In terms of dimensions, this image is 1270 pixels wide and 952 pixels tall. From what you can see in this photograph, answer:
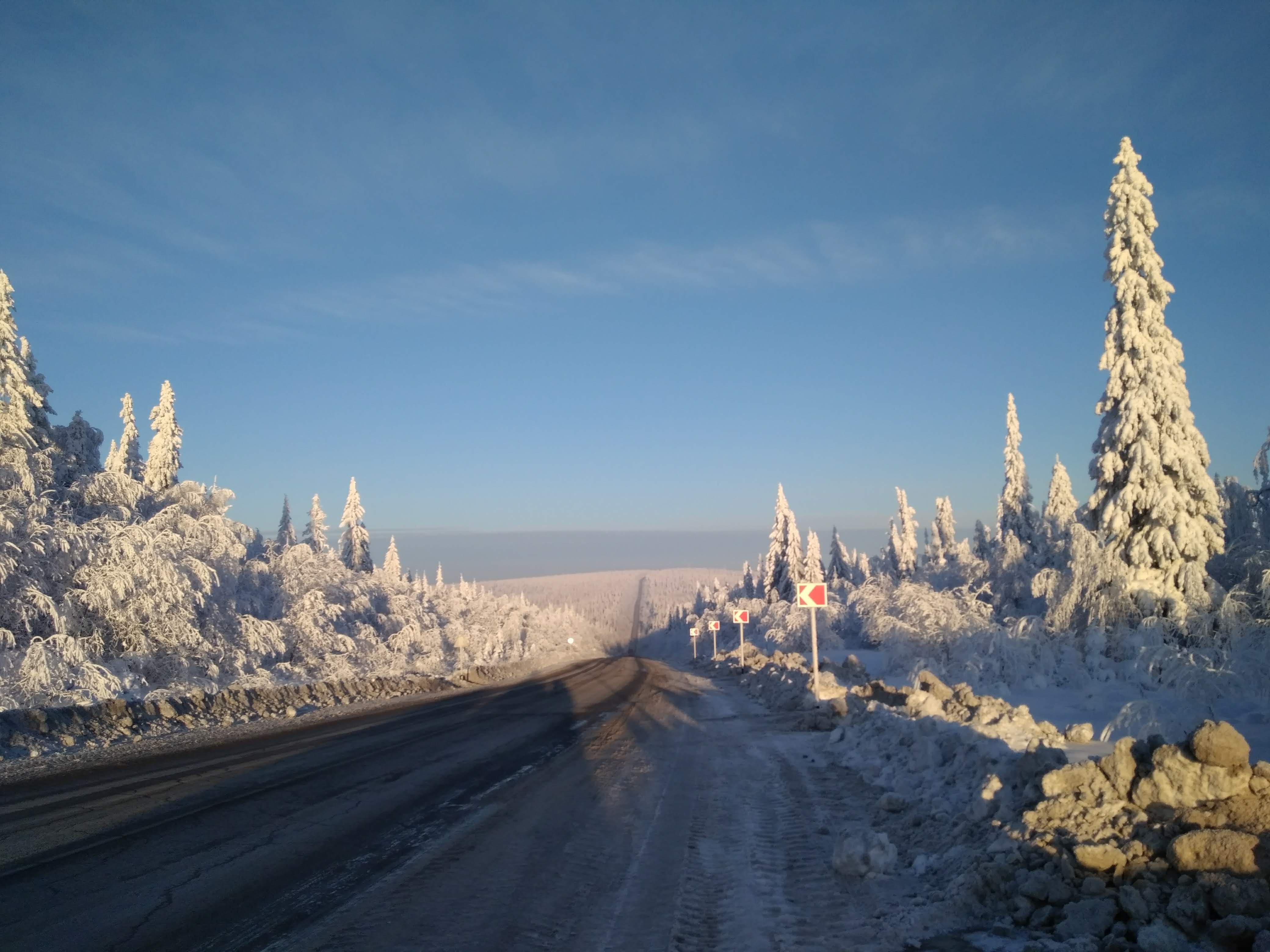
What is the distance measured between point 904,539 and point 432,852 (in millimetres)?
86413

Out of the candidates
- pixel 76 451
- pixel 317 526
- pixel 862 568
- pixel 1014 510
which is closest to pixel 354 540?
pixel 317 526

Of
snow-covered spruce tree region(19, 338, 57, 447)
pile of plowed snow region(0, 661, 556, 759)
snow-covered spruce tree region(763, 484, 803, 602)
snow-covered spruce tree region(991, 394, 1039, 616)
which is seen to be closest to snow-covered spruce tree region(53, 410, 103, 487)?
snow-covered spruce tree region(19, 338, 57, 447)

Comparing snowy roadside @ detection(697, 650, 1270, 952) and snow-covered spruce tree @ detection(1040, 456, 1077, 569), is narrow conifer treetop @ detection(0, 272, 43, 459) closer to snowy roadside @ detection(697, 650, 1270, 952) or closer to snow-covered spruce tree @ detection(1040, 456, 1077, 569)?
snowy roadside @ detection(697, 650, 1270, 952)

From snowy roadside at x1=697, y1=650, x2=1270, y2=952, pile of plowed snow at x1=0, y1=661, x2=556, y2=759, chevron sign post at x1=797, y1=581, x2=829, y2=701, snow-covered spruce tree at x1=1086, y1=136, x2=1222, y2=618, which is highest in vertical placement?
snow-covered spruce tree at x1=1086, y1=136, x2=1222, y2=618

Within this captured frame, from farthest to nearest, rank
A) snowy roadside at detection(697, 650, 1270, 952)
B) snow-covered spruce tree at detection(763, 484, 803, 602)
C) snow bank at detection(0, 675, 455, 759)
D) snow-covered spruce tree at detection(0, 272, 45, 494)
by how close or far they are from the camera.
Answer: snow-covered spruce tree at detection(763, 484, 803, 602), snow-covered spruce tree at detection(0, 272, 45, 494), snow bank at detection(0, 675, 455, 759), snowy roadside at detection(697, 650, 1270, 952)

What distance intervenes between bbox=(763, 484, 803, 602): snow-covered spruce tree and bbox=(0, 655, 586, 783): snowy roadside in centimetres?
4934

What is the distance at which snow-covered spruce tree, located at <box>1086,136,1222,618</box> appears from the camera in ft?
62.0

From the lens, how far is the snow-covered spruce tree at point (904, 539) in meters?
84.4

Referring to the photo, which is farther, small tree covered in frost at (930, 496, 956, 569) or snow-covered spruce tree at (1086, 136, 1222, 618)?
small tree covered in frost at (930, 496, 956, 569)

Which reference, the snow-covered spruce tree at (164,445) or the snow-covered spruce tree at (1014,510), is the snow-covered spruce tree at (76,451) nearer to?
the snow-covered spruce tree at (164,445)

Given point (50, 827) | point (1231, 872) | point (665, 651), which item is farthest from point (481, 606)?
point (1231, 872)

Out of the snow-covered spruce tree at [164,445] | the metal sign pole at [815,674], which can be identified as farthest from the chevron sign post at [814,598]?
the snow-covered spruce tree at [164,445]

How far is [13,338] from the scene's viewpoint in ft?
84.0

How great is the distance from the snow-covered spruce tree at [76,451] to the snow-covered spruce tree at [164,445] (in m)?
6.63
